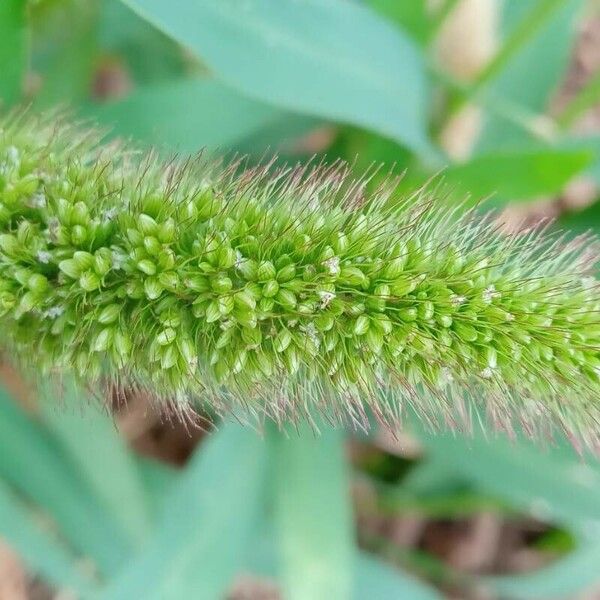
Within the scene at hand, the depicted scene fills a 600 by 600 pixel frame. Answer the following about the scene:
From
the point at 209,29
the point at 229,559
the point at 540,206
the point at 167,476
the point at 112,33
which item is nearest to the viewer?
the point at 209,29

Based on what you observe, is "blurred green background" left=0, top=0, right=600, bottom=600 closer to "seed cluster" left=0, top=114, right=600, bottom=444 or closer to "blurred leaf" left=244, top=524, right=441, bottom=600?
"blurred leaf" left=244, top=524, right=441, bottom=600

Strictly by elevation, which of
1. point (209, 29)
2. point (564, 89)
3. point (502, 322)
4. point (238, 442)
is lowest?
point (238, 442)

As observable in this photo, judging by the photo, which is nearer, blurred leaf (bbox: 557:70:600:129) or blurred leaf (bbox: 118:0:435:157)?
blurred leaf (bbox: 118:0:435:157)

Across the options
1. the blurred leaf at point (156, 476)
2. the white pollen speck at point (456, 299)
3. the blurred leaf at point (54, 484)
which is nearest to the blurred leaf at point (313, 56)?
the white pollen speck at point (456, 299)

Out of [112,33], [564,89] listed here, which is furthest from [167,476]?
[564,89]

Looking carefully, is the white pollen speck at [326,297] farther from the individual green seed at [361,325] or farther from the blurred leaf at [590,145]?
the blurred leaf at [590,145]

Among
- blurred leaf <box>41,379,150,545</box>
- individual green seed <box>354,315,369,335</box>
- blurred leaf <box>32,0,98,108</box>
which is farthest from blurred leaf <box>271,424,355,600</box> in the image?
blurred leaf <box>32,0,98,108</box>

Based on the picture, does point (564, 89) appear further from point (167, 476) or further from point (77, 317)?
point (77, 317)

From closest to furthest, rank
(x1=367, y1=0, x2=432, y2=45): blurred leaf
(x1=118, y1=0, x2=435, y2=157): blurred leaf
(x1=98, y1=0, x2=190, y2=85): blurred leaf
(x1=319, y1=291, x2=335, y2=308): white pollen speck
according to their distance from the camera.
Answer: (x1=319, y1=291, x2=335, y2=308): white pollen speck → (x1=118, y1=0, x2=435, y2=157): blurred leaf → (x1=367, y1=0, x2=432, y2=45): blurred leaf → (x1=98, y1=0, x2=190, y2=85): blurred leaf
